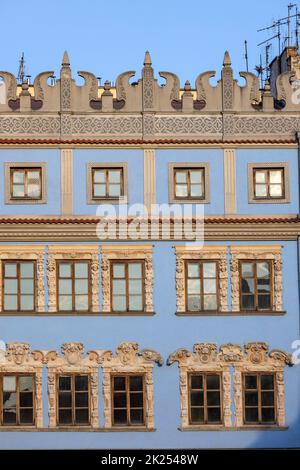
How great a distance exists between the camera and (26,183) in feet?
96.2

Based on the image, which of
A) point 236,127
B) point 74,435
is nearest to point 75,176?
point 236,127

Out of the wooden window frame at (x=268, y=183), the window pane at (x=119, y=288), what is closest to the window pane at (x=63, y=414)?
the window pane at (x=119, y=288)

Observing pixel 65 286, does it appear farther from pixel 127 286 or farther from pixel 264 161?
pixel 264 161

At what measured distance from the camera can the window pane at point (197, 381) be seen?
Answer: 28.7 metres

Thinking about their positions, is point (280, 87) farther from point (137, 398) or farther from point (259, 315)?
point (137, 398)

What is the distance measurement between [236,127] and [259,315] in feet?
17.4

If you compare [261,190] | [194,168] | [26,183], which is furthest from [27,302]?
[261,190]

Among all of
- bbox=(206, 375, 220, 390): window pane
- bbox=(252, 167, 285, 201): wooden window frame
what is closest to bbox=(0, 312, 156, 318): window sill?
bbox=(206, 375, 220, 390): window pane

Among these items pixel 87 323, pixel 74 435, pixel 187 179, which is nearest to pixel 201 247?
pixel 187 179

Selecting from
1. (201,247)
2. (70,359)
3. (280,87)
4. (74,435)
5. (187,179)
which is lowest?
(74,435)

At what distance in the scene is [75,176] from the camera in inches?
1156

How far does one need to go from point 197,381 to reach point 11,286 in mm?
5668

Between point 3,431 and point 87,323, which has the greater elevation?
point 87,323

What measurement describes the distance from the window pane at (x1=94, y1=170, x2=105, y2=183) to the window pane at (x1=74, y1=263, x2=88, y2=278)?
238 centimetres
